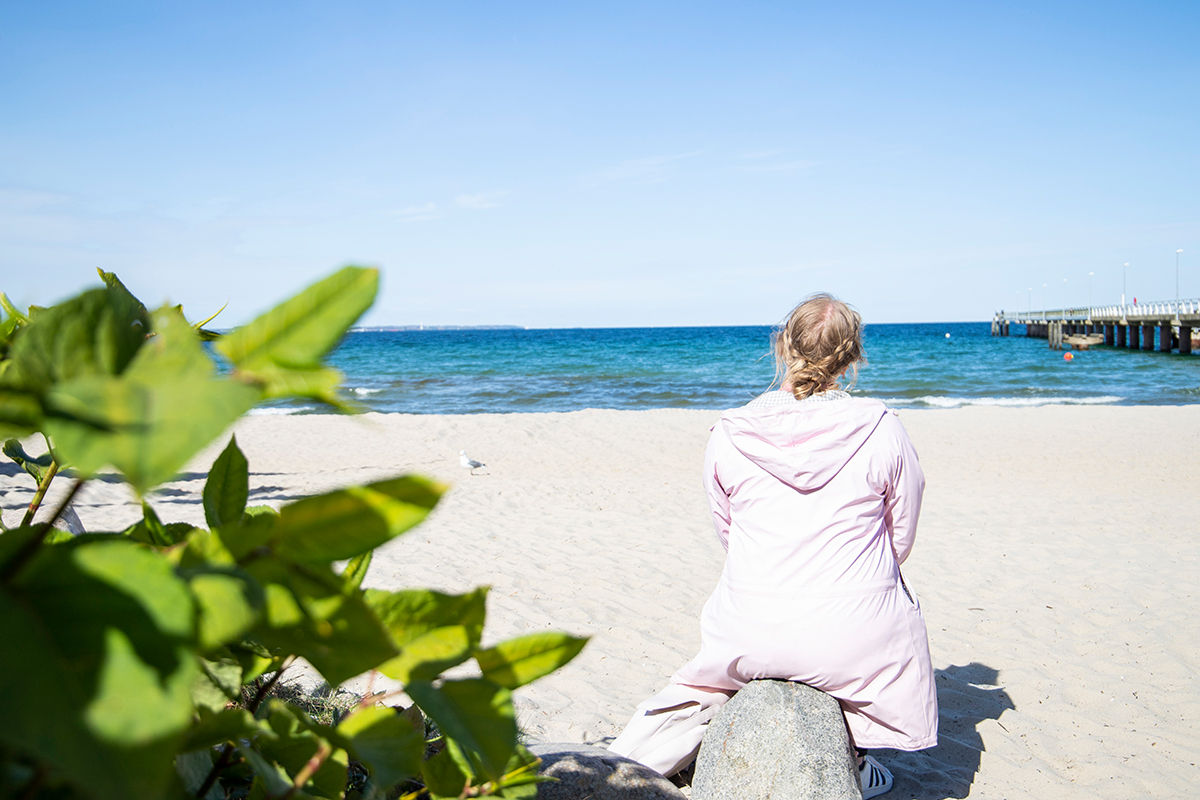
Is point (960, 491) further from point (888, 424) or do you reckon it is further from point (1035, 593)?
point (888, 424)

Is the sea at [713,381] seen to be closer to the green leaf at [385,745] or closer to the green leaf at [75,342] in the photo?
the green leaf at [385,745]

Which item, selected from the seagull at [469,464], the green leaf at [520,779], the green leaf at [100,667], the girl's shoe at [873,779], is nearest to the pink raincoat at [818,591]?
the girl's shoe at [873,779]

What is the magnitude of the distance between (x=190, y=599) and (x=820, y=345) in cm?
306

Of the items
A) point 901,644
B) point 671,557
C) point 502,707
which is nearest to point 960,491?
point 671,557

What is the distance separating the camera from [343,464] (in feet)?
40.1

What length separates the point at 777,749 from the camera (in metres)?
2.55

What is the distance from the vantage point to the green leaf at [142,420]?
0.28 m

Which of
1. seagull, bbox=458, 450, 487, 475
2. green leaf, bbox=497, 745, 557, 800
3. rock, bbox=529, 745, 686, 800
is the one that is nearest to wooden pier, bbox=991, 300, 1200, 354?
seagull, bbox=458, 450, 487, 475

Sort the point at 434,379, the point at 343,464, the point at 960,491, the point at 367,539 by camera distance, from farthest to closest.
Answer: the point at 434,379 → the point at 343,464 → the point at 960,491 → the point at 367,539

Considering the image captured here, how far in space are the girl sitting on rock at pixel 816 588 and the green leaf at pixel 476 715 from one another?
244 cm

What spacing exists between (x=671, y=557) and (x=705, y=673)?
3994 mm

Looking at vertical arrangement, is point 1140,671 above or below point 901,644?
below

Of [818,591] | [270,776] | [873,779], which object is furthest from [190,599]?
[873,779]

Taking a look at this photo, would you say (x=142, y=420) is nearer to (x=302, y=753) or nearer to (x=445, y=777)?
(x=302, y=753)
